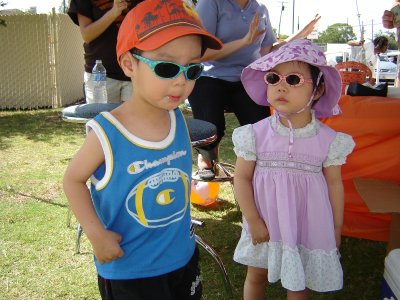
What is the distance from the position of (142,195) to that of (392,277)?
Answer: 4.12 ft

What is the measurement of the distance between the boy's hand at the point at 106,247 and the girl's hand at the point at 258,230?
697mm

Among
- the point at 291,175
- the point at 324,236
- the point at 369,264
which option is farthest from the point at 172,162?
the point at 369,264

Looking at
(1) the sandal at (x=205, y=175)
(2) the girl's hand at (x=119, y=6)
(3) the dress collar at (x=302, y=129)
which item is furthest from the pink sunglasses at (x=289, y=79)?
(1) the sandal at (x=205, y=175)

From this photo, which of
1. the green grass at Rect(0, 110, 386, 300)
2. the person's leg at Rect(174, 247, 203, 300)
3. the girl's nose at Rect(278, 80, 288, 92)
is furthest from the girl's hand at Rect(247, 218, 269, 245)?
the green grass at Rect(0, 110, 386, 300)

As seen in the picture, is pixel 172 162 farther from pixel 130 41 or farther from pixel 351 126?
pixel 351 126

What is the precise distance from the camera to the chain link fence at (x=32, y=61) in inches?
364

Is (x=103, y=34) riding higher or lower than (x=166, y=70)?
higher

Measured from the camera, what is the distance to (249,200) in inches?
71.8

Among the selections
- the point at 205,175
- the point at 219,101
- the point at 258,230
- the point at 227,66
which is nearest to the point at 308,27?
the point at 227,66

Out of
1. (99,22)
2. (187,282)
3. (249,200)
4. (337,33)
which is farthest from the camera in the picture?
(337,33)

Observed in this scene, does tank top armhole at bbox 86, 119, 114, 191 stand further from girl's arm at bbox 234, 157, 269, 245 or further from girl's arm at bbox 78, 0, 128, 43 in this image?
girl's arm at bbox 78, 0, 128, 43

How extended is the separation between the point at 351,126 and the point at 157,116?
176 cm

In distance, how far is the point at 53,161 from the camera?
4.99 meters

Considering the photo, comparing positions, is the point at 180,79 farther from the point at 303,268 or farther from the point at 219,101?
the point at 219,101
